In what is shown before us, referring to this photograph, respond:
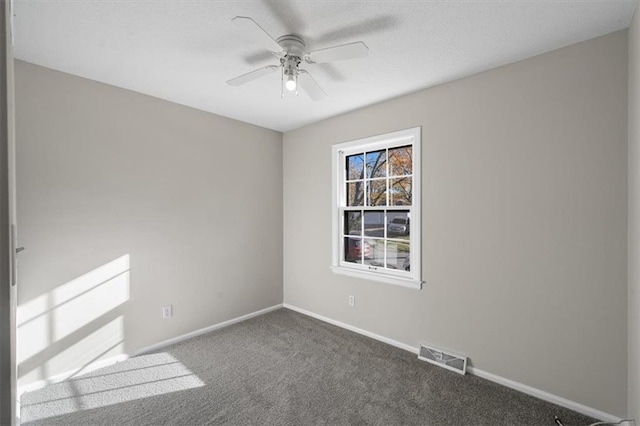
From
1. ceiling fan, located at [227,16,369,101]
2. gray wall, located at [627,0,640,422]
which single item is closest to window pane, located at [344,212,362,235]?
ceiling fan, located at [227,16,369,101]

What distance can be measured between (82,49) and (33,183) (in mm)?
1115

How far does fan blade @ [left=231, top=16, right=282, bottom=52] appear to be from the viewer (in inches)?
59.7

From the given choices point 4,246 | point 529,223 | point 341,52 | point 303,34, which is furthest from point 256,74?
point 529,223

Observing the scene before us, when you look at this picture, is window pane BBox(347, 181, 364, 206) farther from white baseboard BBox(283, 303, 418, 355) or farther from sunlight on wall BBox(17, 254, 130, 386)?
sunlight on wall BBox(17, 254, 130, 386)

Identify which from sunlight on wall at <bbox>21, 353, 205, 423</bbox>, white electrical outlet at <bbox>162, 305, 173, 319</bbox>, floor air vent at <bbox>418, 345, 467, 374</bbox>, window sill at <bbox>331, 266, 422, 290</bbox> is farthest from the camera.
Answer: white electrical outlet at <bbox>162, 305, 173, 319</bbox>

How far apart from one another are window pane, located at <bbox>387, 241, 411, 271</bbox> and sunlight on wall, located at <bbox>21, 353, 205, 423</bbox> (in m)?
2.13

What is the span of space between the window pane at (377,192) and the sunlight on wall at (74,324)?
2.62 m

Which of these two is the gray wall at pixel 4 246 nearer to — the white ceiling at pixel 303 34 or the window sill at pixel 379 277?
the white ceiling at pixel 303 34

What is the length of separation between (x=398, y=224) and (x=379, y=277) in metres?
0.61

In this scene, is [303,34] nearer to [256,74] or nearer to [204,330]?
[256,74]

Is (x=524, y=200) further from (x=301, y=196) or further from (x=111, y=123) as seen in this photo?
(x=111, y=123)

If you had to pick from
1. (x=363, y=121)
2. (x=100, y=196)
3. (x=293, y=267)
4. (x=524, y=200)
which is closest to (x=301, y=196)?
(x=293, y=267)

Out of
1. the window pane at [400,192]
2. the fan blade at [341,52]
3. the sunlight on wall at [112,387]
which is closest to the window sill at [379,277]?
the window pane at [400,192]

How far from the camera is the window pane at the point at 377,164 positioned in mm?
3328
